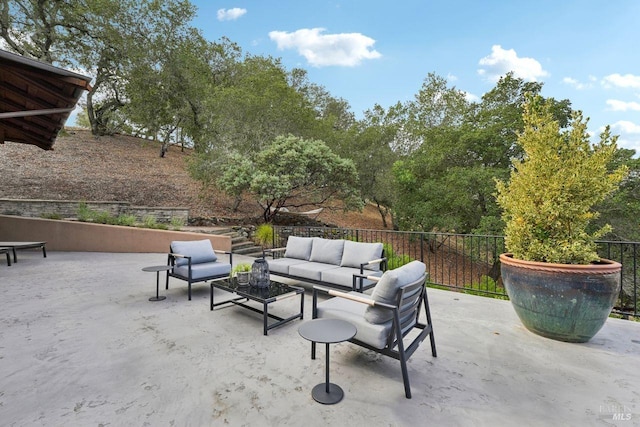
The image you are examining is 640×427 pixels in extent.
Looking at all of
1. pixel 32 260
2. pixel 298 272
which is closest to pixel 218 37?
pixel 32 260

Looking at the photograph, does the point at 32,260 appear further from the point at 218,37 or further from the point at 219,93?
the point at 218,37

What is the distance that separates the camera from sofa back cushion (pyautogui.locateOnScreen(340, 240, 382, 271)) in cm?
422

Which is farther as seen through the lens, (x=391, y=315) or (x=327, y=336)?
(x=391, y=315)

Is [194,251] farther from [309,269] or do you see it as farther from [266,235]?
[266,235]

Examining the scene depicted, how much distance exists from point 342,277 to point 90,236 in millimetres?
7956

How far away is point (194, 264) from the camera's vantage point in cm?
444

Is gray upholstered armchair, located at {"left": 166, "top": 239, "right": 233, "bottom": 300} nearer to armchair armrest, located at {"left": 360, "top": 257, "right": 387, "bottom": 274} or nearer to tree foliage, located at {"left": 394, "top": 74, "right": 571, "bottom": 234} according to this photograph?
armchair armrest, located at {"left": 360, "top": 257, "right": 387, "bottom": 274}

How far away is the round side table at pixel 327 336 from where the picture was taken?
1.86 m

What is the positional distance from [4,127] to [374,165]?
1258 centimetres

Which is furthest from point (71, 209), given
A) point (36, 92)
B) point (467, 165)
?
point (467, 165)

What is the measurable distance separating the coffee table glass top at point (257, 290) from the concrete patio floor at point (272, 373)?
0.35m

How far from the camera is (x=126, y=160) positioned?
14.9 meters

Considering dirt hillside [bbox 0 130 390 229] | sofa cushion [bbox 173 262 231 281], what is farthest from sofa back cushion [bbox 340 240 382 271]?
dirt hillside [bbox 0 130 390 229]

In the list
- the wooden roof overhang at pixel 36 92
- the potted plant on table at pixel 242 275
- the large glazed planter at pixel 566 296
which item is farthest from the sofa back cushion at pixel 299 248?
the wooden roof overhang at pixel 36 92
